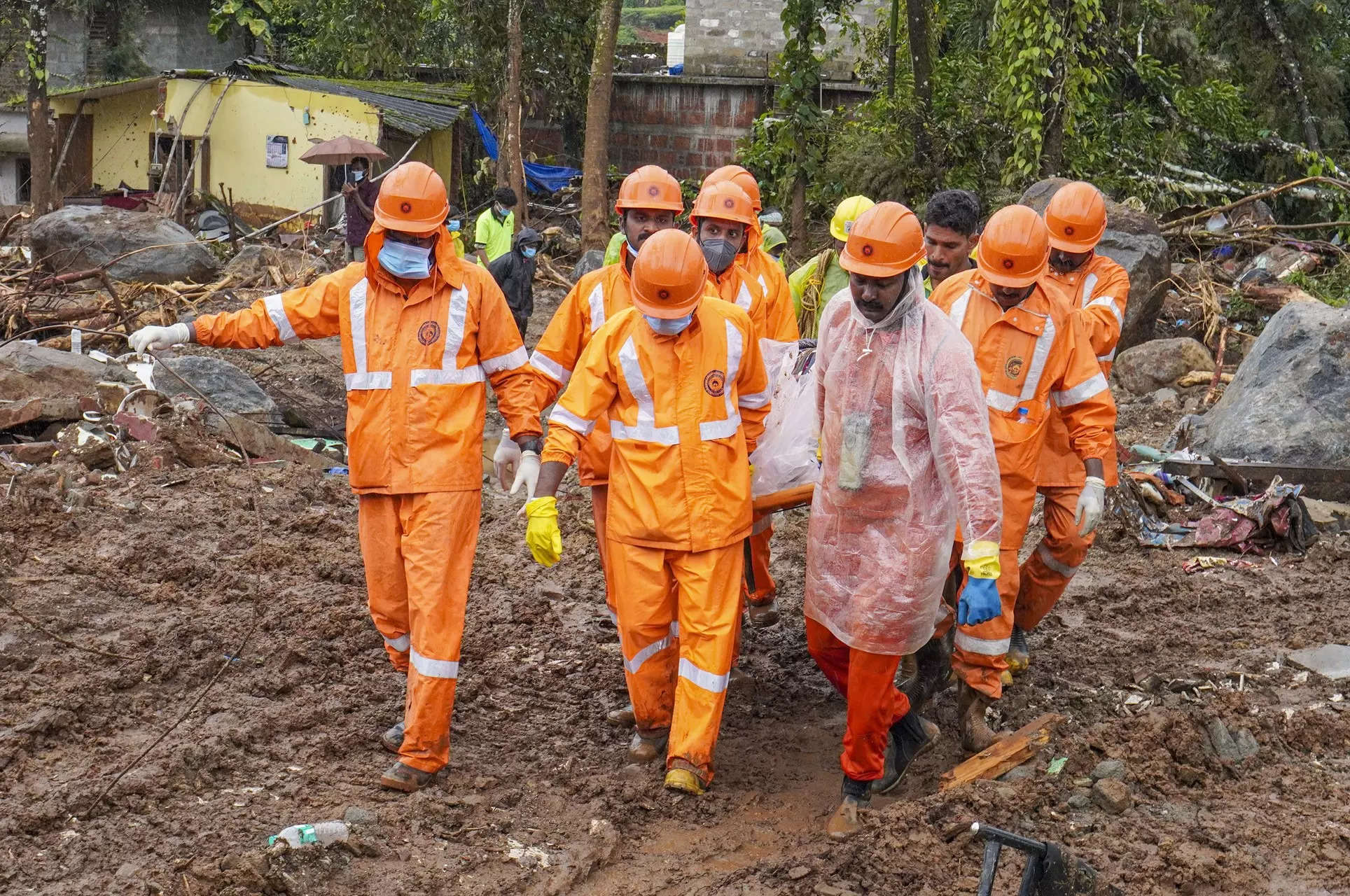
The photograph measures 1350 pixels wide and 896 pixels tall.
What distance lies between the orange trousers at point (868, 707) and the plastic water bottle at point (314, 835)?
1.54m

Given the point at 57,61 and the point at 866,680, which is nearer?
the point at 866,680

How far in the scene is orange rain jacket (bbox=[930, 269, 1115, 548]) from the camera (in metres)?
4.73

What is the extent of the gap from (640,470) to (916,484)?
878mm

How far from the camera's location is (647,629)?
454cm

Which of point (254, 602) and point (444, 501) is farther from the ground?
point (444, 501)

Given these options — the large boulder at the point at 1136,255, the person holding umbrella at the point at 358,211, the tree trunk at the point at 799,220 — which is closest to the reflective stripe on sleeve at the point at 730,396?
the large boulder at the point at 1136,255

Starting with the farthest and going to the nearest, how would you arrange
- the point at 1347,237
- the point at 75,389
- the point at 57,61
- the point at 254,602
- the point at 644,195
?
the point at 57,61
the point at 1347,237
the point at 75,389
the point at 254,602
the point at 644,195

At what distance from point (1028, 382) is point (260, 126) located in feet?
66.0

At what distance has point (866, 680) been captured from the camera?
4.23 m

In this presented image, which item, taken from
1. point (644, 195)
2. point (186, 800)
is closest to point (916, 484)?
point (644, 195)

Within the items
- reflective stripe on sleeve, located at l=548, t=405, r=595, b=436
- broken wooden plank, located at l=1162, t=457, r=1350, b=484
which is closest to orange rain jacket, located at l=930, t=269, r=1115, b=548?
reflective stripe on sleeve, located at l=548, t=405, r=595, b=436

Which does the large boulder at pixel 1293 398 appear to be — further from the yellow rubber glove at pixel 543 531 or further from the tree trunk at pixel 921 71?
the tree trunk at pixel 921 71

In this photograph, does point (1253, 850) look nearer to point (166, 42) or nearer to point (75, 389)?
point (75, 389)

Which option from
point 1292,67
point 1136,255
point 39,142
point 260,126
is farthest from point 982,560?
point 260,126
